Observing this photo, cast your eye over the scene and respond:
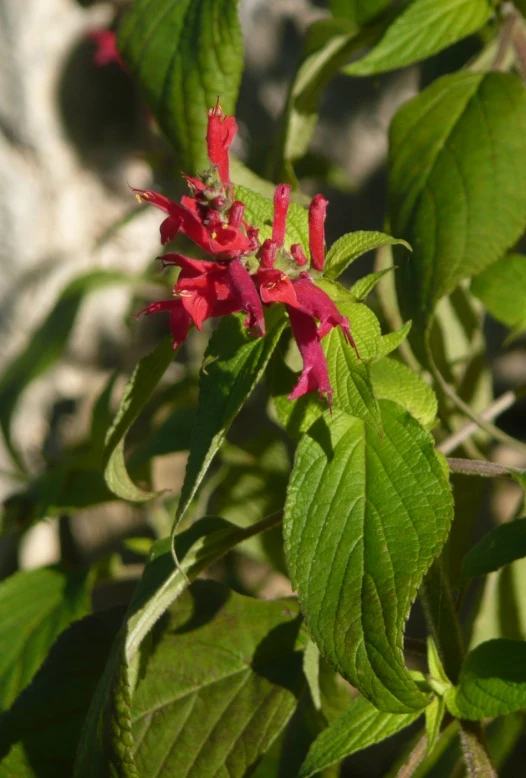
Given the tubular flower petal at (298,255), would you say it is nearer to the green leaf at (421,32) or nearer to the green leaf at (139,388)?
the green leaf at (139,388)

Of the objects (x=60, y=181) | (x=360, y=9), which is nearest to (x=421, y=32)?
(x=360, y=9)

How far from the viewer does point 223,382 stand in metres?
0.42

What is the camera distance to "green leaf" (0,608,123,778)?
536 mm

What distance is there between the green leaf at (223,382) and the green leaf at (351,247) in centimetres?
4

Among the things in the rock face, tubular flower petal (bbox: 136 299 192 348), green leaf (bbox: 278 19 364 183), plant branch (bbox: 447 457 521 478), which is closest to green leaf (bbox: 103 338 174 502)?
tubular flower petal (bbox: 136 299 192 348)

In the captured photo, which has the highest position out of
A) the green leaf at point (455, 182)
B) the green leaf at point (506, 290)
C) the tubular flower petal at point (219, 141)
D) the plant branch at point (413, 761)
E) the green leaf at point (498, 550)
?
the tubular flower petal at point (219, 141)

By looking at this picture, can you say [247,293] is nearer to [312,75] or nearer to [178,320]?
[178,320]

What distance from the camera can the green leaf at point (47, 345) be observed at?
898 millimetres

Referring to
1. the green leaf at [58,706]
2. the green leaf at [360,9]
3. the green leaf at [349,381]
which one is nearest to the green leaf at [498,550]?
the green leaf at [349,381]

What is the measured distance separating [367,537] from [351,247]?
0.14m

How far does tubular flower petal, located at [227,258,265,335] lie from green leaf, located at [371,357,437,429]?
0.11 m

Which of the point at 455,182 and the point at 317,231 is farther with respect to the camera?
the point at 455,182

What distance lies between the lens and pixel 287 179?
651 mm

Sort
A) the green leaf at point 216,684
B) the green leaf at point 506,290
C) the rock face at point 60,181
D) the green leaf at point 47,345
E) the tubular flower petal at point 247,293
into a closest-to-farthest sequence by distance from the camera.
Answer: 1. the tubular flower petal at point 247,293
2. the green leaf at point 216,684
3. the green leaf at point 506,290
4. the green leaf at point 47,345
5. the rock face at point 60,181
